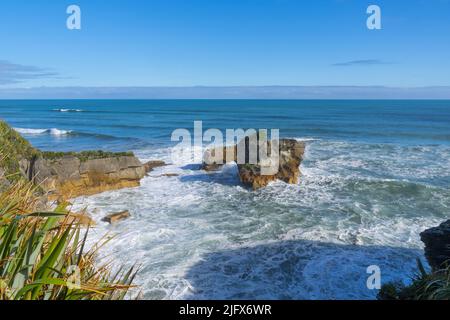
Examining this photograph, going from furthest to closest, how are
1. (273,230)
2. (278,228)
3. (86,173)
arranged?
(86,173)
(278,228)
(273,230)

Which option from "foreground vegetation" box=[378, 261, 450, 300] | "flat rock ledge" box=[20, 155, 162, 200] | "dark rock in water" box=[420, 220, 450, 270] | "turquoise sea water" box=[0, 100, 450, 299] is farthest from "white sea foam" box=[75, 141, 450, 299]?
"foreground vegetation" box=[378, 261, 450, 300]

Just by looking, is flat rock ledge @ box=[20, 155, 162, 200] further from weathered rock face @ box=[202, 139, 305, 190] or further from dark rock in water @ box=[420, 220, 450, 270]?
dark rock in water @ box=[420, 220, 450, 270]

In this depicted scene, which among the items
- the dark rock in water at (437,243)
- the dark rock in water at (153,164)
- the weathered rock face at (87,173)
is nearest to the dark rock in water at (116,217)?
the weathered rock face at (87,173)

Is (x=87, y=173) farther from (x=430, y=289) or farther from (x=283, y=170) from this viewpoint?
(x=430, y=289)

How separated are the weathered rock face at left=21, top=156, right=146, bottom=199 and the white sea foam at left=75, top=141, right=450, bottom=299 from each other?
81 cm

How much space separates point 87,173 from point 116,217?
497 centimetres

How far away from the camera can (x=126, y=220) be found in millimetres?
14555

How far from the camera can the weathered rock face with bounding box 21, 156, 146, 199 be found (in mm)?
16766

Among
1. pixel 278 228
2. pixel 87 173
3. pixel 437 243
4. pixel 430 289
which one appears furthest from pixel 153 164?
pixel 430 289

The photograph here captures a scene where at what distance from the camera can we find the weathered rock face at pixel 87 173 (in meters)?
16.8

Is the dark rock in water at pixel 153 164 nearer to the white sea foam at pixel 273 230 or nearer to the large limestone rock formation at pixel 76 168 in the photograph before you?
the white sea foam at pixel 273 230

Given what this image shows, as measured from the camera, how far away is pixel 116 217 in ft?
47.4
